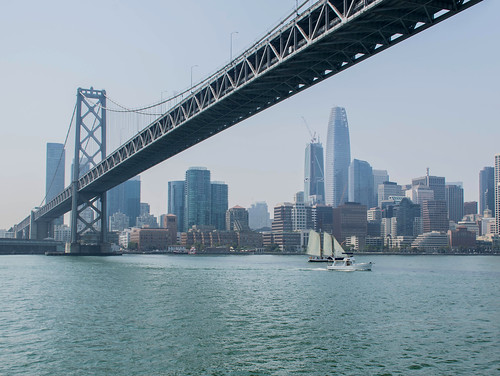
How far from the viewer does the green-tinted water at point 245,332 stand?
1909 centimetres

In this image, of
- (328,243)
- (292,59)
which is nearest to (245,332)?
(292,59)

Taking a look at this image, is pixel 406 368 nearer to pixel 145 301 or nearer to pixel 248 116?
pixel 145 301

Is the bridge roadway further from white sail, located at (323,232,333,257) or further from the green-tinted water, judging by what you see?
white sail, located at (323,232,333,257)

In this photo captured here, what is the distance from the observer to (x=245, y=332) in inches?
961

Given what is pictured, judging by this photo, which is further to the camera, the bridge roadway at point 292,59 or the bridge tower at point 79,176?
the bridge tower at point 79,176

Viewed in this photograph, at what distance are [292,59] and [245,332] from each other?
17.6 meters

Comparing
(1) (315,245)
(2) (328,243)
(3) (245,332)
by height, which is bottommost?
(3) (245,332)

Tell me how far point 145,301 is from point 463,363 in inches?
781

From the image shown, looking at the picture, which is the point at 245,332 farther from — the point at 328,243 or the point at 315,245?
the point at 328,243

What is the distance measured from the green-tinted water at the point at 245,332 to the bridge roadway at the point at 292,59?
14412 millimetres

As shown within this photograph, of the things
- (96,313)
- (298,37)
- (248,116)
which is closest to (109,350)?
(96,313)

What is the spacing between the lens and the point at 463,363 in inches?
778

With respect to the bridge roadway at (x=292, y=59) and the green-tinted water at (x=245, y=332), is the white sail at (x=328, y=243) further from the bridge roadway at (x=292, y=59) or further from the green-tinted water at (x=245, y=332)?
the green-tinted water at (x=245, y=332)

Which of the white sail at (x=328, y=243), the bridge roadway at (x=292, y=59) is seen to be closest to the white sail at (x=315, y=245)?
the white sail at (x=328, y=243)
